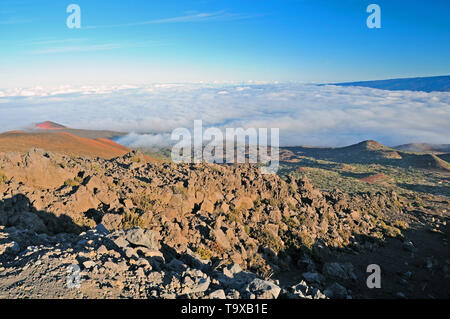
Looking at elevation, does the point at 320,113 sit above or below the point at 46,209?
above

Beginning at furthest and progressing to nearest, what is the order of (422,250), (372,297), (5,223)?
(422,250) → (372,297) → (5,223)

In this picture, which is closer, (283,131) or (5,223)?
(5,223)

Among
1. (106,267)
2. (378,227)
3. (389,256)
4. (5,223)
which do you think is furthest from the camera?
(378,227)
